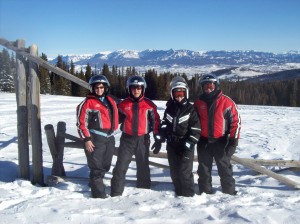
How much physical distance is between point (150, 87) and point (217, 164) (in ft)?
198

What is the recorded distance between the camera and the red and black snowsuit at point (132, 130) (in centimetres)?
556

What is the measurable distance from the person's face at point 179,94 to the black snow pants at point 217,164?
859 millimetres

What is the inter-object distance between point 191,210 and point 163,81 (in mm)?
61867

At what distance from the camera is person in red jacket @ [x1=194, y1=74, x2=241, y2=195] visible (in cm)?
539

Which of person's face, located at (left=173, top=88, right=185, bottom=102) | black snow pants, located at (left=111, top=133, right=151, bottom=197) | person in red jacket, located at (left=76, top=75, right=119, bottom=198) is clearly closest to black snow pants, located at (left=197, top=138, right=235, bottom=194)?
person's face, located at (left=173, top=88, right=185, bottom=102)

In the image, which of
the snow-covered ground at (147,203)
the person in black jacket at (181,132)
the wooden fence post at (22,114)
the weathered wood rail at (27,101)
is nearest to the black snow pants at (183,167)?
the person in black jacket at (181,132)

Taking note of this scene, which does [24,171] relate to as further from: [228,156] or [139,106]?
[228,156]

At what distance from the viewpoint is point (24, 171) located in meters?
6.18

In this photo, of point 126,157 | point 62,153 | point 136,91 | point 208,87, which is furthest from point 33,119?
point 208,87

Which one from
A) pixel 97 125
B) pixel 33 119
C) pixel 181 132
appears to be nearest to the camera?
pixel 181 132

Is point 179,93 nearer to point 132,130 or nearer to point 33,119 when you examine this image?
point 132,130

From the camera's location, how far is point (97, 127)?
18.0 ft

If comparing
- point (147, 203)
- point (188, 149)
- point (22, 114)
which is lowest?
point (147, 203)

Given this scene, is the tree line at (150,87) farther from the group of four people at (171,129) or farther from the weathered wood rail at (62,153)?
the group of four people at (171,129)
